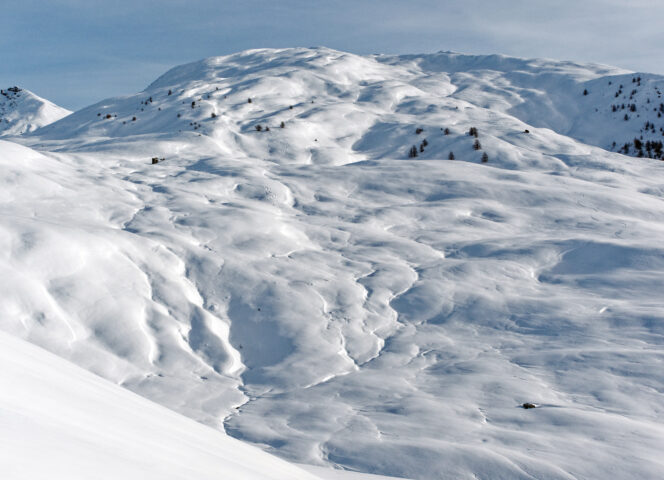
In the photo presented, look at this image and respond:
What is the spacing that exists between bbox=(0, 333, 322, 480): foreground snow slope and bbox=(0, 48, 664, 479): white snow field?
2.47m

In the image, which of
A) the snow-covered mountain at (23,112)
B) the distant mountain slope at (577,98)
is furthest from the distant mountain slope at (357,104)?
the snow-covered mountain at (23,112)

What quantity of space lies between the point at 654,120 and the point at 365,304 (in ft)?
50.4

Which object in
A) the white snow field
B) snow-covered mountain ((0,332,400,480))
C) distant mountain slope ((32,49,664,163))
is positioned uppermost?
distant mountain slope ((32,49,664,163))

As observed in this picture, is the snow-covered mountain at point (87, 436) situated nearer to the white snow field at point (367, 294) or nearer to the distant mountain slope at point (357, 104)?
the white snow field at point (367, 294)

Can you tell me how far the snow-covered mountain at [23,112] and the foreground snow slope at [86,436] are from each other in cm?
4764

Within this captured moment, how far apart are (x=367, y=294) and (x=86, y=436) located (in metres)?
5.99

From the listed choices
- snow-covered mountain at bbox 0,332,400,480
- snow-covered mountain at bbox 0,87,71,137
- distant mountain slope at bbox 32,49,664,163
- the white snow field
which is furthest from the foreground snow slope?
snow-covered mountain at bbox 0,87,71,137

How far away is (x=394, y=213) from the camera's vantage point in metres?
10.3

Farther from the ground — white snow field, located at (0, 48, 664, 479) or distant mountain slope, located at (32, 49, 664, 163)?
distant mountain slope, located at (32, 49, 664, 163)

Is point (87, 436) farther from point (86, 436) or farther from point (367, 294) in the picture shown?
point (367, 294)

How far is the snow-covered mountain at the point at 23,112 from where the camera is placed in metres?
45.8

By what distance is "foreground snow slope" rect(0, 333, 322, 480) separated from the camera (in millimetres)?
1246

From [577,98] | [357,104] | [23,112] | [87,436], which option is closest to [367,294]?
[87,436]

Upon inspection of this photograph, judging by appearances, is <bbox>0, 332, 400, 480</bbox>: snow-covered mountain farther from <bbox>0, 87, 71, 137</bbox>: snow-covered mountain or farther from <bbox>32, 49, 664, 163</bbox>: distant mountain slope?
<bbox>0, 87, 71, 137</bbox>: snow-covered mountain
